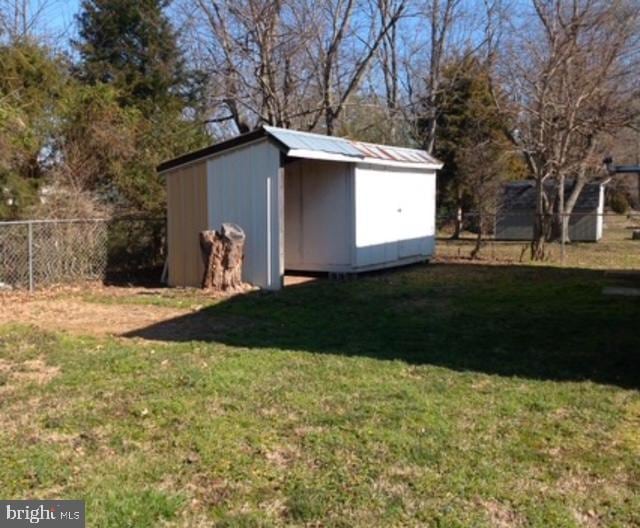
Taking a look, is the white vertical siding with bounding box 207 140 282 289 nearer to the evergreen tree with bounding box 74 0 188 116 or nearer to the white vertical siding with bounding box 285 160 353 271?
the white vertical siding with bounding box 285 160 353 271

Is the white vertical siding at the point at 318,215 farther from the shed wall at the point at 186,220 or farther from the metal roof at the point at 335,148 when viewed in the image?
the shed wall at the point at 186,220

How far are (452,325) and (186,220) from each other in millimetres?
5926

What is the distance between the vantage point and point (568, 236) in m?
25.7

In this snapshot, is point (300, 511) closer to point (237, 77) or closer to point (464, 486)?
point (464, 486)

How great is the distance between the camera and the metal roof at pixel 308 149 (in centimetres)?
1038

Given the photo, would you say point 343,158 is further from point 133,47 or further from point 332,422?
point 133,47

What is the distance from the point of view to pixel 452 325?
24.0 ft

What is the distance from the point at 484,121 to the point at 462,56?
243cm

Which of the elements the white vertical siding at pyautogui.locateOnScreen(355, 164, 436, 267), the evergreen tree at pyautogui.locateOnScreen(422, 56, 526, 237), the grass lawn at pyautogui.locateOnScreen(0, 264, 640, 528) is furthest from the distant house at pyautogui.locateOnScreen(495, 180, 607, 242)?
the grass lawn at pyautogui.locateOnScreen(0, 264, 640, 528)

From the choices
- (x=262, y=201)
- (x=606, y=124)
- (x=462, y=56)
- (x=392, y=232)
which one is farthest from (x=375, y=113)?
(x=262, y=201)

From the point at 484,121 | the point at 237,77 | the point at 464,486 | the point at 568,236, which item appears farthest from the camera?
the point at 568,236

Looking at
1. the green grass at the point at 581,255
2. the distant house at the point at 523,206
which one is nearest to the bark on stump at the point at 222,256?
the green grass at the point at 581,255

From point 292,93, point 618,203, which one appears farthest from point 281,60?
point 618,203

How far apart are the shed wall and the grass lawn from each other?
391 cm
